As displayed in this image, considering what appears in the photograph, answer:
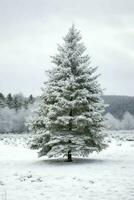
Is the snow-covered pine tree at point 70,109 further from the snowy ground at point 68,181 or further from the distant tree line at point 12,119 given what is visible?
the distant tree line at point 12,119

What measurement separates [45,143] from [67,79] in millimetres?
4148

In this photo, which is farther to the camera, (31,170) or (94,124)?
(94,124)

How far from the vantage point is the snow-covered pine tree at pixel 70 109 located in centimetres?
2514

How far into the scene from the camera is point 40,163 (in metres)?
25.3

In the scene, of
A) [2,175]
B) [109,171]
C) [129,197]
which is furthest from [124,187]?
[2,175]

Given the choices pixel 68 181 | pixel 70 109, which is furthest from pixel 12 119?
pixel 68 181

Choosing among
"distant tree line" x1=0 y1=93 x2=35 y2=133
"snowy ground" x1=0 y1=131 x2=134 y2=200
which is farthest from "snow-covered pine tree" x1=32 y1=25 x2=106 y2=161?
"distant tree line" x1=0 y1=93 x2=35 y2=133

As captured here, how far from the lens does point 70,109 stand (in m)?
26.2

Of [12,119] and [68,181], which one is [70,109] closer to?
[68,181]

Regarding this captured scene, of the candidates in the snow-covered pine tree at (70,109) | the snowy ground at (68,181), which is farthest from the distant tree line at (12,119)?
the snowy ground at (68,181)

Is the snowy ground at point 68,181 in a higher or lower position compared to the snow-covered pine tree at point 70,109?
lower

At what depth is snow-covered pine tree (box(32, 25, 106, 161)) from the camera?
82.5ft

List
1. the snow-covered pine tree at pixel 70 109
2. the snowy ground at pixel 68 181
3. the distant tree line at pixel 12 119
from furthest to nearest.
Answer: the distant tree line at pixel 12 119, the snow-covered pine tree at pixel 70 109, the snowy ground at pixel 68 181

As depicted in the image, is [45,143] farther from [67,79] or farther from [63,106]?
[67,79]
